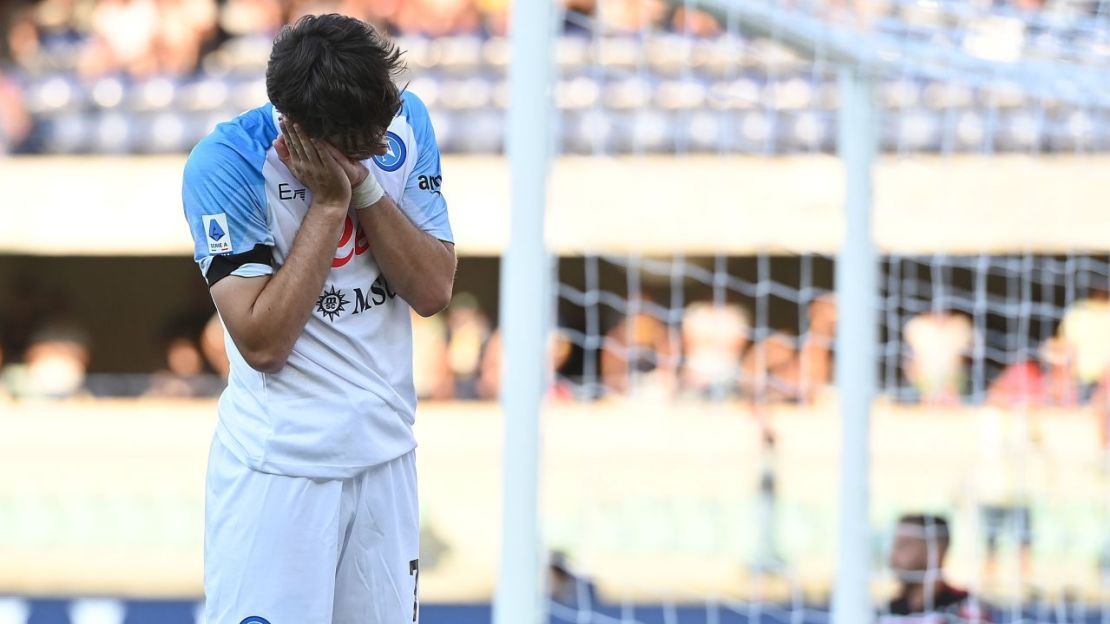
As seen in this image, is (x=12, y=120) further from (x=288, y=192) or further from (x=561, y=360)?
(x=288, y=192)

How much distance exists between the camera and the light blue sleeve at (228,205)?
1615mm

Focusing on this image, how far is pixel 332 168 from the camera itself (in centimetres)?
156

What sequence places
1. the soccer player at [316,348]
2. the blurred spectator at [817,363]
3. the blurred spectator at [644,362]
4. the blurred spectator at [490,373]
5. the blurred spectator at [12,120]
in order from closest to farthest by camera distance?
Result: the soccer player at [316,348]
the blurred spectator at [817,363]
the blurred spectator at [644,362]
the blurred spectator at [490,373]
the blurred spectator at [12,120]

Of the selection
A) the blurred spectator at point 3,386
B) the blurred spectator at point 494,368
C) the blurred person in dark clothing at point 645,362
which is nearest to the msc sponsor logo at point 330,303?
the blurred person in dark clothing at point 645,362

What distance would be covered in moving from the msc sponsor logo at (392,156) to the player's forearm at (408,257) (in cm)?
7

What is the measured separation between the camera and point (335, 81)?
148cm

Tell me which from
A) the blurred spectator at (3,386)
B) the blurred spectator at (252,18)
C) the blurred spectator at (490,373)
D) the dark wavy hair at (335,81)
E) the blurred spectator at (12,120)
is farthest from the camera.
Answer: the blurred spectator at (252,18)

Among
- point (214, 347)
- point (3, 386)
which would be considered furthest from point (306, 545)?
point (3, 386)

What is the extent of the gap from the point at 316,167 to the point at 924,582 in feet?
9.23

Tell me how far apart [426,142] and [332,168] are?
0.23 meters

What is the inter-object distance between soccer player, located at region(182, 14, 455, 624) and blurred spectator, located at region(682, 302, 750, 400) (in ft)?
22.1

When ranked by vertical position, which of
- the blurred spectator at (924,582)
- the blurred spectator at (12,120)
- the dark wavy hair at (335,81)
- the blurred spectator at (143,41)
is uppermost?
the blurred spectator at (143,41)

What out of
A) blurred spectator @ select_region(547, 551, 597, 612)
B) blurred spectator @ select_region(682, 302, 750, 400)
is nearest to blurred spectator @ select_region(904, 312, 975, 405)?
blurred spectator @ select_region(682, 302, 750, 400)

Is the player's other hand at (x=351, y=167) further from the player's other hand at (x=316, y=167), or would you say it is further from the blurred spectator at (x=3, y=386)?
the blurred spectator at (x=3, y=386)
